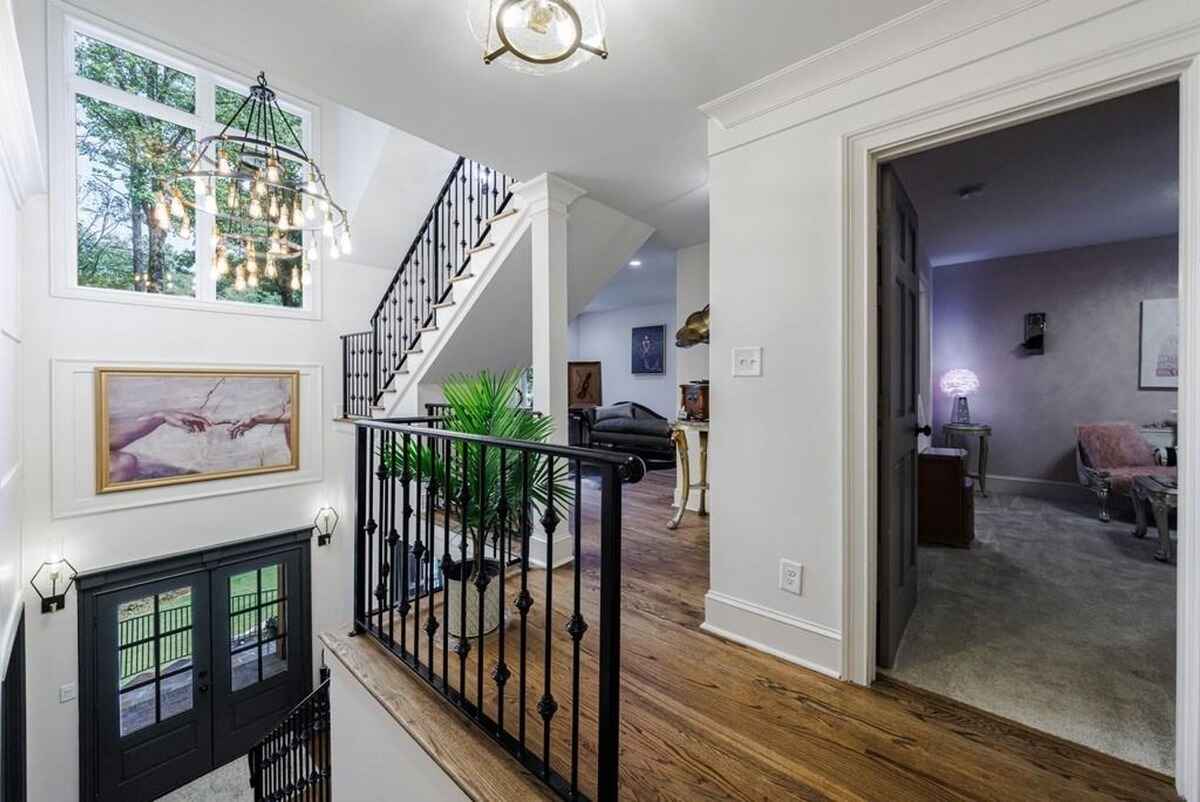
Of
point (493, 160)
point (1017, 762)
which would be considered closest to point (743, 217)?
point (493, 160)

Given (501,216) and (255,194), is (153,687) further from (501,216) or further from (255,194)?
(501,216)

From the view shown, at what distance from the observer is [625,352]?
28.7ft

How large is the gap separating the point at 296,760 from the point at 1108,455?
681 centimetres

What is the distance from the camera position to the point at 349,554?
18.7 ft

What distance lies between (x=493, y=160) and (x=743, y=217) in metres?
1.55

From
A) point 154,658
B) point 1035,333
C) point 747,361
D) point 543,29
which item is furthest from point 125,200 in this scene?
point 1035,333

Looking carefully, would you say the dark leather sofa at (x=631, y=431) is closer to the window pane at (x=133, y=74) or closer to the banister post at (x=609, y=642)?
the banister post at (x=609, y=642)

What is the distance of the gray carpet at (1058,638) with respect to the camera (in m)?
1.62

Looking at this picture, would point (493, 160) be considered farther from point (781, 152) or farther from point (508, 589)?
point (508, 589)

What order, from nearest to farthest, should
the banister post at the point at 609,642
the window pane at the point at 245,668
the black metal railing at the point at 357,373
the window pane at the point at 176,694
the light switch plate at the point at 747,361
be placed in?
the banister post at the point at 609,642 → the light switch plate at the point at 747,361 → the window pane at the point at 176,694 → the window pane at the point at 245,668 → the black metal railing at the point at 357,373

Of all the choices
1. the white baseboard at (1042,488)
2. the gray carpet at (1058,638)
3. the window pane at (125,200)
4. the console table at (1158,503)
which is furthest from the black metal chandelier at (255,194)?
the white baseboard at (1042,488)

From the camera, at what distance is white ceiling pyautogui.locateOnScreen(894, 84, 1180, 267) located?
242 cm

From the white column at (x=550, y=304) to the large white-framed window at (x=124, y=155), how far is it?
9.15ft

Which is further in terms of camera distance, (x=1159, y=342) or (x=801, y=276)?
(x=1159, y=342)
